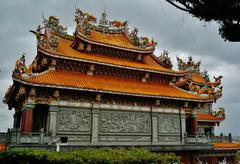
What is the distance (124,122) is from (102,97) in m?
2.45

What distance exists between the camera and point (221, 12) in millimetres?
6938

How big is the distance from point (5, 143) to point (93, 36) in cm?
1139

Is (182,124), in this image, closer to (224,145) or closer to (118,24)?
(224,145)

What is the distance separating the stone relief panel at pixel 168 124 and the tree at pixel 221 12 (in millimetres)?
13700

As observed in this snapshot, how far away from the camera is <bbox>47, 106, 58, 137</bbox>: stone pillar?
639 inches

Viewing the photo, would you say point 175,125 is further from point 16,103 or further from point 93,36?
A: point 16,103

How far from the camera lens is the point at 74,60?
18562 millimetres

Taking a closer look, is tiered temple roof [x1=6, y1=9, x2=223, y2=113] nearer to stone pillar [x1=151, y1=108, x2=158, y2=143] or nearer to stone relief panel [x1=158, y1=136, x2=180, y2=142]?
stone pillar [x1=151, y1=108, x2=158, y2=143]

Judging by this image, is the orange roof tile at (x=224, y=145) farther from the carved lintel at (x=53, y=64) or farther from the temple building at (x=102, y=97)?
the carved lintel at (x=53, y=64)

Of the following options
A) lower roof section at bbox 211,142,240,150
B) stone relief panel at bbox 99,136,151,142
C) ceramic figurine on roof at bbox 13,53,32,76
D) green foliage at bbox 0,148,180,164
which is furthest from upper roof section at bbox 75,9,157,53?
green foliage at bbox 0,148,180,164

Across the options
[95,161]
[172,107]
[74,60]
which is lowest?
[95,161]

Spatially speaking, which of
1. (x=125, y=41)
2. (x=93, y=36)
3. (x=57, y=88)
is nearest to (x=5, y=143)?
A: (x=57, y=88)

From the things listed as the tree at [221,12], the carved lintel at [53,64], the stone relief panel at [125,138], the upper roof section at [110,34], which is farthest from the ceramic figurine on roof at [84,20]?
the tree at [221,12]

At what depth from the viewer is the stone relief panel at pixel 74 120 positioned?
660 inches
